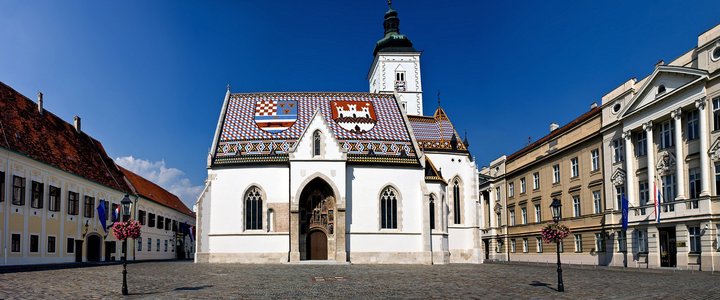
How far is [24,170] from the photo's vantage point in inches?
1454

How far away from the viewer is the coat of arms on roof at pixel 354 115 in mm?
46688

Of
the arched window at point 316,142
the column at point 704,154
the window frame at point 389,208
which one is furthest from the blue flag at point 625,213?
the arched window at point 316,142

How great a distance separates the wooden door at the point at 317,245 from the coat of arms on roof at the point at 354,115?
27.5 feet

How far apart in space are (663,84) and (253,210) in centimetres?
2813

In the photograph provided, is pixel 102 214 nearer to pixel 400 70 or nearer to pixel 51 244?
pixel 51 244

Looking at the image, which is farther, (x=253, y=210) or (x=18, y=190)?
(x=253, y=210)

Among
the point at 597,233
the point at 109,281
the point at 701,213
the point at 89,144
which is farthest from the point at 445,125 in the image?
the point at 109,281

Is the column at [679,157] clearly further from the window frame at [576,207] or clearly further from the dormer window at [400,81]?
the dormer window at [400,81]

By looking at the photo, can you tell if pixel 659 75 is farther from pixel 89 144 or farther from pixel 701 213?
pixel 89 144

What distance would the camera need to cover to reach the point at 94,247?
4838 cm

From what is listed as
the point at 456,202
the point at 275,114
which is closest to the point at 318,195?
the point at 275,114

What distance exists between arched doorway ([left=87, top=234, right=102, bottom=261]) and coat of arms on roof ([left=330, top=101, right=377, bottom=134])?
2126 cm

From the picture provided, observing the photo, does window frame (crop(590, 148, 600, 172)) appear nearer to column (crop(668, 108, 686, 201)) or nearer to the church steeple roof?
column (crop(668, 108, 686, 201))

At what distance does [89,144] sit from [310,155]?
24004 mm
